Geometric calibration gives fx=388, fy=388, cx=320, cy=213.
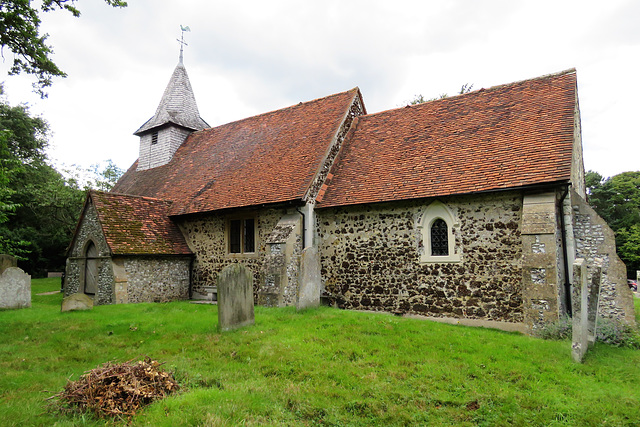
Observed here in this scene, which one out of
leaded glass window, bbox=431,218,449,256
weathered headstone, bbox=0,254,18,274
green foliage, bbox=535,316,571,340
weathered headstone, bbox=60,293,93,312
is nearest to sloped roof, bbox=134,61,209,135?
weathered headstone, bbox=0,254,18,274

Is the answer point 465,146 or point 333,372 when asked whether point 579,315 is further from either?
point 465,146

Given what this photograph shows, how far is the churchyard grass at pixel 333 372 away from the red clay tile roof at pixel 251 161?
526 centimetres

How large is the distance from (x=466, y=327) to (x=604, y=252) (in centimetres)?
404

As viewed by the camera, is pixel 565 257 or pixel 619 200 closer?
pixel 565 257

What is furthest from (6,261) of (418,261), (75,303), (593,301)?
(593,301)

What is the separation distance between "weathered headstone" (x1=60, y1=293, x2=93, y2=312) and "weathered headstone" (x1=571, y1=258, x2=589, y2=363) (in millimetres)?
12340

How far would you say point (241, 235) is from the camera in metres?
14.2

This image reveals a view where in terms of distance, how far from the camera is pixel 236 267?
882cm

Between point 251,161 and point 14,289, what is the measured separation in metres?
8.91

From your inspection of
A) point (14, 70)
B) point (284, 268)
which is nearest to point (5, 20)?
point (14, 70)

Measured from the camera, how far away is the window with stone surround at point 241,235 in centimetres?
1402

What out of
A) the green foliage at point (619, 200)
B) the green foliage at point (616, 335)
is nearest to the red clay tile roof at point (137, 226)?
the green foliage at point (616, 335)

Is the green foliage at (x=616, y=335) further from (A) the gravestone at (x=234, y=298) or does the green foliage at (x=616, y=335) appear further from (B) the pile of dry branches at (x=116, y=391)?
(B) the pile of dry branches at (x=116, y=391)

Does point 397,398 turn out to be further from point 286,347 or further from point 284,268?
point 284,268
